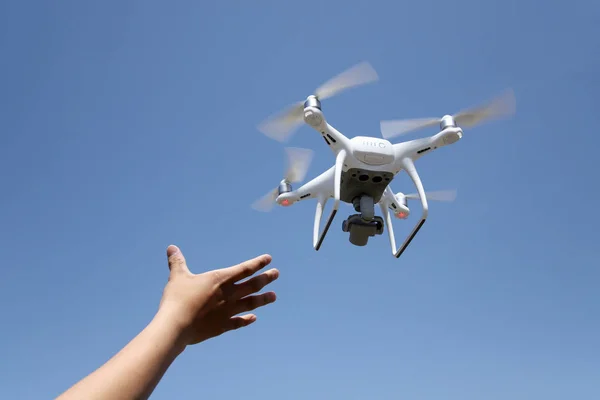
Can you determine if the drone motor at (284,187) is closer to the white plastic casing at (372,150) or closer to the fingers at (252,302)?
the white plastic casing at (372,150)

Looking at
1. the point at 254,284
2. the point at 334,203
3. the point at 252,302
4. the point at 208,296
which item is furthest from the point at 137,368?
the point at 334,203

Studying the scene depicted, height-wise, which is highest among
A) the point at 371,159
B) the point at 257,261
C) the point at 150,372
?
the point at 371,159

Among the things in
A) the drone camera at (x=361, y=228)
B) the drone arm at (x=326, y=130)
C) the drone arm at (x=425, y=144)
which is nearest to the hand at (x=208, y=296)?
the drone arm at (x=326, y=130)

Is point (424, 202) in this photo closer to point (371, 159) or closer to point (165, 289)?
point (371, 159)

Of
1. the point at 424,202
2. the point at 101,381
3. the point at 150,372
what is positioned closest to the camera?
the point at 101,381

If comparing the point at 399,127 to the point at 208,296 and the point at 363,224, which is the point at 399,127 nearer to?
the point at 363,224

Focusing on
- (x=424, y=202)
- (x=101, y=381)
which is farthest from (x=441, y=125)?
(x=101, y=381)
